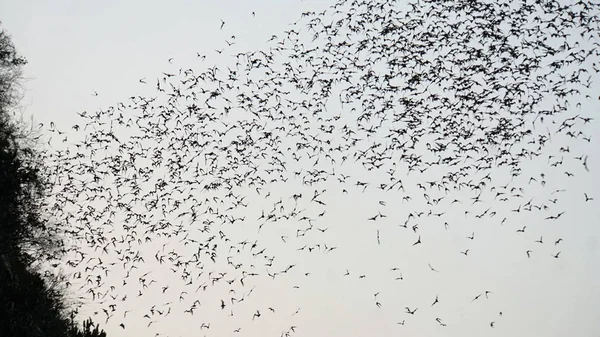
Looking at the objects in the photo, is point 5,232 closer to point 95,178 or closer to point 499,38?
point 95,178

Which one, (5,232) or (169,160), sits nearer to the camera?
(5,232)

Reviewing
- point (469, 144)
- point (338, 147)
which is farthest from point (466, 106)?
point (338, 147)

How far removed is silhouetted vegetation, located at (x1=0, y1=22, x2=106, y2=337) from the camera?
1204 cm

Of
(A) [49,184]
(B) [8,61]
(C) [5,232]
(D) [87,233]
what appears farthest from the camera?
(B) [8,61]

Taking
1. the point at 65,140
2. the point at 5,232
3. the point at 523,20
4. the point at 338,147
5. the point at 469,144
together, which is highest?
the point at 523,20

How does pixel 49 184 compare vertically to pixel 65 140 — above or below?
below

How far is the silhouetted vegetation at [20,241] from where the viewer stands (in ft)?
39.5

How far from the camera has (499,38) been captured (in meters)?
18.2

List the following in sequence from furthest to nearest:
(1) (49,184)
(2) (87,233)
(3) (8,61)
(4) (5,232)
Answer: (3) (8,61), (1) (49,184), (2) (87,233), (4) (5,232)

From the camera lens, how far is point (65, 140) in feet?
60.3

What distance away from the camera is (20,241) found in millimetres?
17406

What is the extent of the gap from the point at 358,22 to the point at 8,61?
14552 millimetres

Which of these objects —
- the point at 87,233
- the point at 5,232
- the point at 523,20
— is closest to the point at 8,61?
the point at 87,233

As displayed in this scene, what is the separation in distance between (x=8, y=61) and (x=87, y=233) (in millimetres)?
9229
